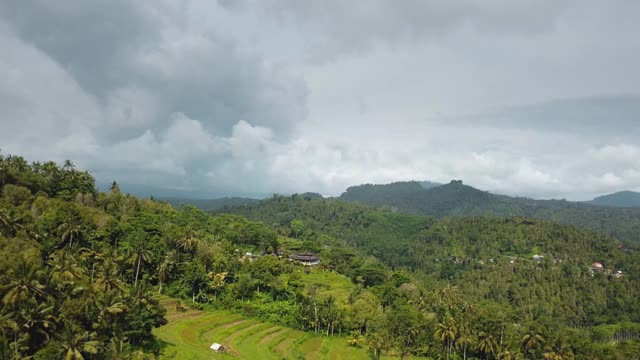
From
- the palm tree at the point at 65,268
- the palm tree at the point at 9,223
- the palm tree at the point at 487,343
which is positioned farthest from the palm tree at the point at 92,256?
the palm tree at the point at 487,343

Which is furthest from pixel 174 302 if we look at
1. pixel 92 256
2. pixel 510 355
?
pixel 510 355

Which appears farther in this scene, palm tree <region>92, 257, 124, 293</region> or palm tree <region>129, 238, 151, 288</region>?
palm tree <region>129, 238, 151, 288</region>

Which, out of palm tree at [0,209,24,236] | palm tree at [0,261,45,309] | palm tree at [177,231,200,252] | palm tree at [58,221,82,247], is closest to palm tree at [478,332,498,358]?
palm tree at [177,231,200,252]

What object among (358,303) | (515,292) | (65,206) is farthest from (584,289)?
(65,206)

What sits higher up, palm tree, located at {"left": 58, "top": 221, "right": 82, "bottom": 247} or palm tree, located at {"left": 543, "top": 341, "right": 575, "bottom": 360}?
palm tree, located at {"left": 58, "top": 221, "right": 82, "bottom": 247}

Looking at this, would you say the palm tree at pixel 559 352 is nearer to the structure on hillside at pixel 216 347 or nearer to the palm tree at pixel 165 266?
the structure on hillside at pixel 216 347

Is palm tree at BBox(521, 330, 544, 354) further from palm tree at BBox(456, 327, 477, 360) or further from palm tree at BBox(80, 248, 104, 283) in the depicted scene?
palm tree at BBox(80, 248, 104, 283)
